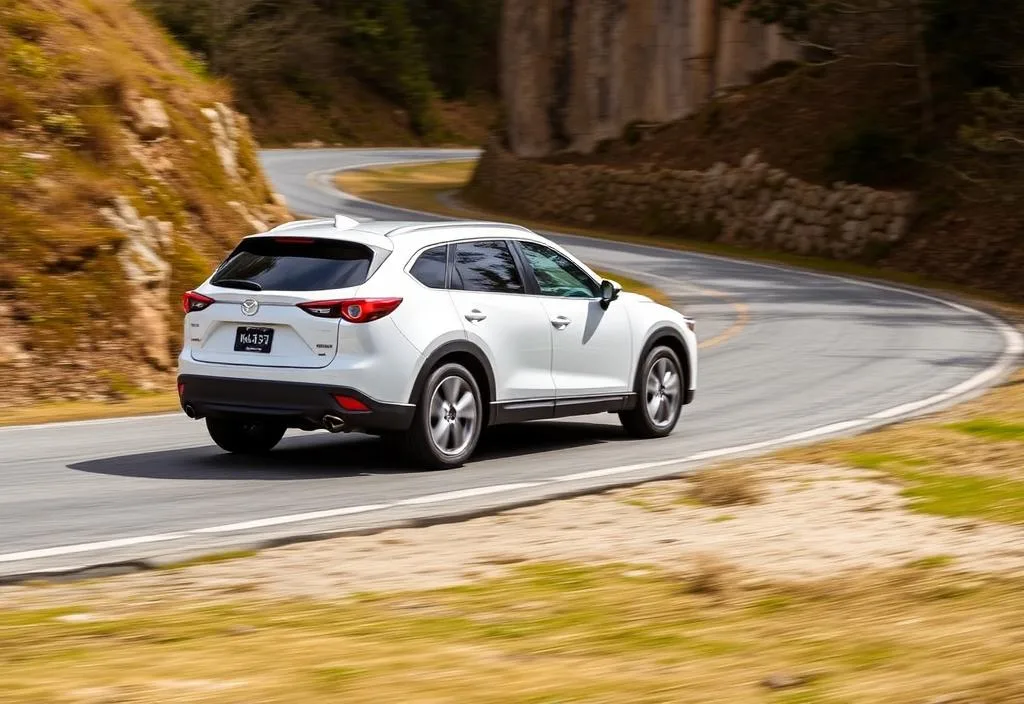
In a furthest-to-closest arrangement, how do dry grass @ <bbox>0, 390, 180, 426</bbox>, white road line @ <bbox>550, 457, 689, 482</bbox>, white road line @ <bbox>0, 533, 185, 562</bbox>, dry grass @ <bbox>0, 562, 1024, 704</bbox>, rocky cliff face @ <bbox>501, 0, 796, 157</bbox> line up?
1. rocky cliff face @ <bbox>501, 0, 796, 157</bbox>
2. dry grass @ <bbox>0, 390, 180, 426</bbox>
3. white road line @ <bbox>550, 457, 689, 482</bbox>
4. white road line @ <bbox>0, 533, 185, 562</bbox>
5. dry grass @ <bbox>0, 562, 1024, 704</bbox>

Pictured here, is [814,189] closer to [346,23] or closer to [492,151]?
[492,151]

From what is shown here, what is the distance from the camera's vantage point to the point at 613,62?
49.3m

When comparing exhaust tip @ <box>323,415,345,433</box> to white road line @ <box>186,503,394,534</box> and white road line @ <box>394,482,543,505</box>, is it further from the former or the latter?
white road line @ <box>186,503,394,534</box>

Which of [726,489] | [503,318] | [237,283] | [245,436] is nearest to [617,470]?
[503,318]

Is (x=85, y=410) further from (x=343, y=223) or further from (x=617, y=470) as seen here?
(x=617, y=470)

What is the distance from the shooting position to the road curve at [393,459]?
8.70m

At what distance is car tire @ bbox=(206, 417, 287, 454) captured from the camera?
38.3ft

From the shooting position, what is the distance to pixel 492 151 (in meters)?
54.4

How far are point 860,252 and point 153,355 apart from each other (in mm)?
25582

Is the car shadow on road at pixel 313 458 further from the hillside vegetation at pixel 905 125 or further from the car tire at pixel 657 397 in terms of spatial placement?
the hillside vegetation at pixel 905 125

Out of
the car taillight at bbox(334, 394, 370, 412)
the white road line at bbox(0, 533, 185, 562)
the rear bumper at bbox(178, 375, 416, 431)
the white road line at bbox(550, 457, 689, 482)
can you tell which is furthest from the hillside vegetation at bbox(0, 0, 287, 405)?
the white road line at bbox(0, 533, 185, 562)

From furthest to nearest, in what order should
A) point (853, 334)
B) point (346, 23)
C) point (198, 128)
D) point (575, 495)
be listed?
point (346, 23), point (853, 334), point (198, 128), point (575, 495)

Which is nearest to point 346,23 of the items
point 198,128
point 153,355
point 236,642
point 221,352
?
point 198,128

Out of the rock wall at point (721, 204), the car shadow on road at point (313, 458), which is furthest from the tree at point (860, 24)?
the car shadow on road at point (313, 458)
